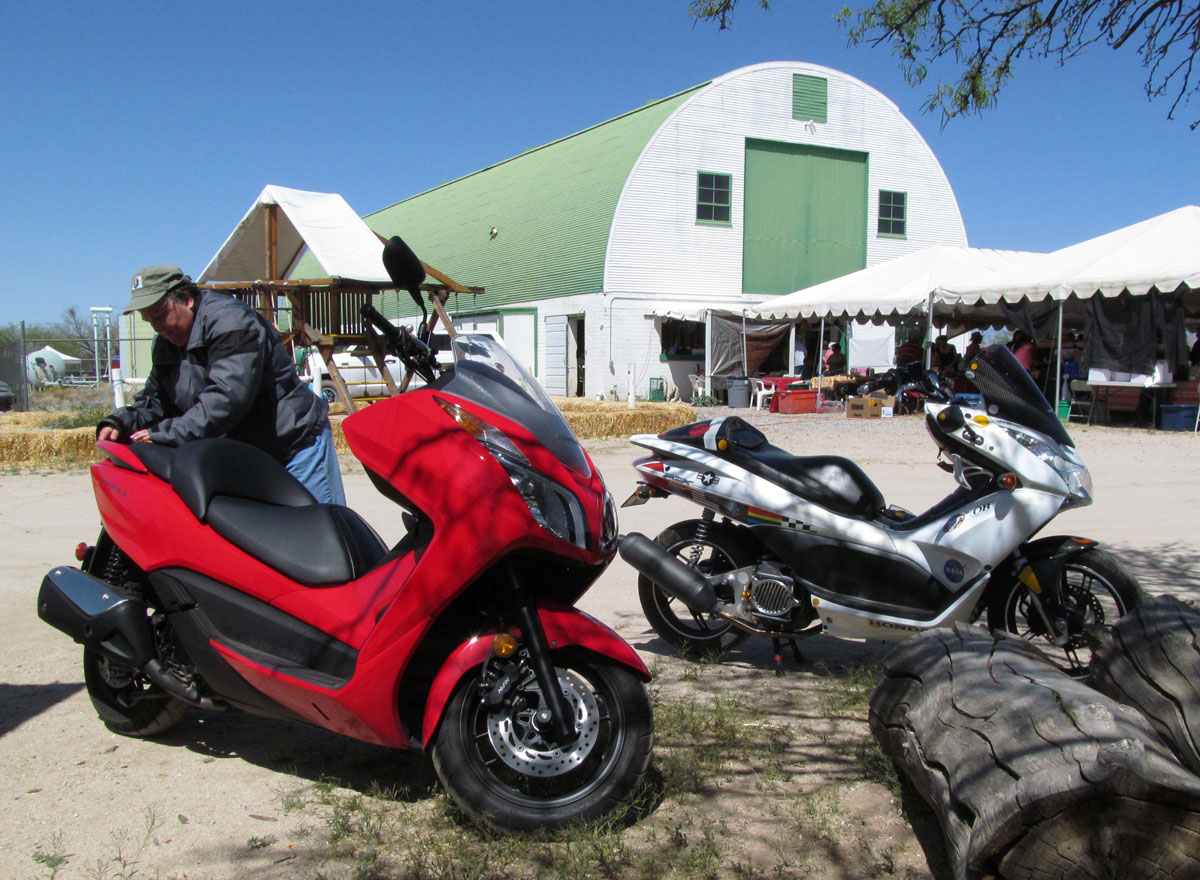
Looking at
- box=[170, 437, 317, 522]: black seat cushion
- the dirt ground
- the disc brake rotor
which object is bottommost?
the dirt ground

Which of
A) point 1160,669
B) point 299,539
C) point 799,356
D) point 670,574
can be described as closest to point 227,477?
point 299,539

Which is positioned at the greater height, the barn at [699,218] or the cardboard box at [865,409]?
the barn at [699,218]

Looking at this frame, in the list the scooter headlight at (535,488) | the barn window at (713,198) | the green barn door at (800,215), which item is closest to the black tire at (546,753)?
the scooter headlight at (535,488)

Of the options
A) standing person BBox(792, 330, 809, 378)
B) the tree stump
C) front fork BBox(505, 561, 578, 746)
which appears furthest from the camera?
standing person BBox(792, 330, 809, 378)

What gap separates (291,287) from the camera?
48.1 ft

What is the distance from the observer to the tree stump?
7.32 feet

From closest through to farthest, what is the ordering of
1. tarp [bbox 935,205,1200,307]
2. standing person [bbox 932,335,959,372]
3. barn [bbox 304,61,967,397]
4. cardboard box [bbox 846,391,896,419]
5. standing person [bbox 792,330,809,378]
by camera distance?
tarp [bbox 935,205,1200,307], standing person [bbox 932,335,959,372], cardboard box [bbox 846,391,896,419], standing person [bbox 792,330,809,378], barn [bbox 304,61,967,397]

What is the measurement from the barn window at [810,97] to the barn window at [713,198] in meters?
2.96

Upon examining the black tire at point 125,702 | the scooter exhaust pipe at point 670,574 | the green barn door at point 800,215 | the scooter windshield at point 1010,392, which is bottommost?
the black tire at point 125,702

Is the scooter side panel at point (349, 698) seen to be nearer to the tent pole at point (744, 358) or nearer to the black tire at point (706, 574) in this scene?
the black tire at point (706, 574)

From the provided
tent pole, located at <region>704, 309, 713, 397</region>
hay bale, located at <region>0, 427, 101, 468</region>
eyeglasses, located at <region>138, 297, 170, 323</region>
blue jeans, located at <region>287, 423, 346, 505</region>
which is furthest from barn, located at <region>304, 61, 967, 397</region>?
eyeglasses, located at <region>138, 297, 170, 323</region>

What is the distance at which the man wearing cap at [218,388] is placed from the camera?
12.5 ft

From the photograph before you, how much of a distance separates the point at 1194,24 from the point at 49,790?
255 inches

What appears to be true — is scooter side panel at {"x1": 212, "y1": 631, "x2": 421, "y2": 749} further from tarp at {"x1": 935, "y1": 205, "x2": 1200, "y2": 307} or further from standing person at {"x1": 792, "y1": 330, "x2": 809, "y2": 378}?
standing person at {"x1": 792, "y1": 330, "x2": 809, "y2": 378}
